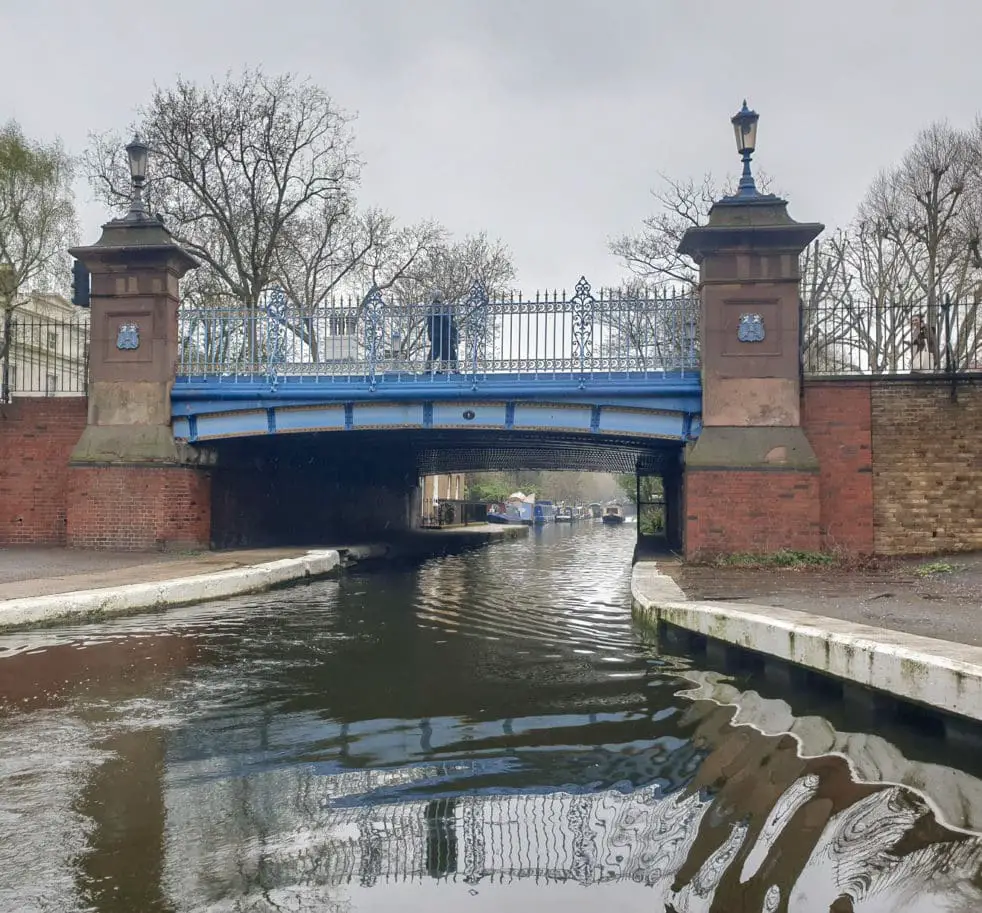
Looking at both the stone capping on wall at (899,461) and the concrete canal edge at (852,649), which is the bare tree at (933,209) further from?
the concrete canal edge at (852,649)

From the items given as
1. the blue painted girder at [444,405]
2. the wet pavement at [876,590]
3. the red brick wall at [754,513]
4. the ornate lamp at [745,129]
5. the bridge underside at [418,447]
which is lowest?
the wet pavement at [876,590]

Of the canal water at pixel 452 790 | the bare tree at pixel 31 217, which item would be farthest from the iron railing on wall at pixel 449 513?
the canal water at pixel 452 790

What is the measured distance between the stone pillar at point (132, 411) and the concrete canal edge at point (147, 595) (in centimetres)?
280

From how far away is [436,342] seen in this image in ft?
52.9

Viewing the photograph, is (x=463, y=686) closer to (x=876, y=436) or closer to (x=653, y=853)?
A: (x=653, y=853)

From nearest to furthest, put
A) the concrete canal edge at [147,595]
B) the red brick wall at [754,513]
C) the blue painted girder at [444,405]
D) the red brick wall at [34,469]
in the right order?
the concrete canal edge at [147,595], the red brick wall at [754,513], the blue painted girder at [444,405], the red brick wall at [34,469]

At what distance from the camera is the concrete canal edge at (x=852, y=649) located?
5.00m

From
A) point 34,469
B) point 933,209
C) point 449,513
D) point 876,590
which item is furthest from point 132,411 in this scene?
point 449,513

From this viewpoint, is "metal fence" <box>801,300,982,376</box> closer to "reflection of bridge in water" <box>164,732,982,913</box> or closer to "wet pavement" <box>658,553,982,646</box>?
"wet pavement" <box>658,553,982,646</box>

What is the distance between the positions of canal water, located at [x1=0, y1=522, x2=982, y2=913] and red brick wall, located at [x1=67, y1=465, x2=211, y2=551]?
7846mm

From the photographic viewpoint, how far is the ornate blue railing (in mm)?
14875

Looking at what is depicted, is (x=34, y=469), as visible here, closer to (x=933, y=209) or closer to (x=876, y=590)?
(x=876, y=590)

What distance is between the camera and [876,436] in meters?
14.0

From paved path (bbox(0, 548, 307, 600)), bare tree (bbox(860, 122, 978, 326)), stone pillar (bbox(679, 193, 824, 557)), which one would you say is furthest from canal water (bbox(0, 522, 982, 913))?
bare tree (bbox(860, 122, 978, 326))
